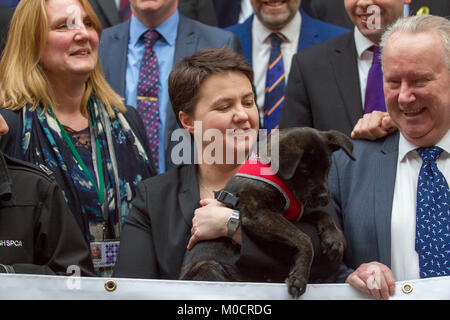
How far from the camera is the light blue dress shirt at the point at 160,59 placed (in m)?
3.55

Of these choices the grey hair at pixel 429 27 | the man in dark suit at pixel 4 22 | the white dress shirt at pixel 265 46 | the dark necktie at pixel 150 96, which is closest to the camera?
the grey hair at pixel 429 27

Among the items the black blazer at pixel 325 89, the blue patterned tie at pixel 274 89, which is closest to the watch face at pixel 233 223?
the black blazer at pixel 325 89

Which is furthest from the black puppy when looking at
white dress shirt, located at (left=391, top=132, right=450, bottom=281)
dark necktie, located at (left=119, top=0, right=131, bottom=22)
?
dark necktie, located at (left=119, top=0, right=131, bottom=22)

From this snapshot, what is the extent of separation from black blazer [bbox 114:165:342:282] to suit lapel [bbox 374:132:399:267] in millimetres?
653

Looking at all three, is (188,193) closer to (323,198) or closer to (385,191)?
(323,198)

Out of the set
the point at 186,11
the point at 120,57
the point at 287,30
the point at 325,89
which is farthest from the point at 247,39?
the point at 325,89

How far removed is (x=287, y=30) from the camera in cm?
396

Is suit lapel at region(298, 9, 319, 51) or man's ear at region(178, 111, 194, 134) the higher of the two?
suit lapel at region(298, 9, 319, 51)

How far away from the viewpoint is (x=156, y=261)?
2.50 meters

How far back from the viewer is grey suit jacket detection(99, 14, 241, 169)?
3.67 m

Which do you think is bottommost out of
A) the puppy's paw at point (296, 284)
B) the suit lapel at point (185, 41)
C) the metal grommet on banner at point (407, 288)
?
the metal grommet on banner at point (407, 288)

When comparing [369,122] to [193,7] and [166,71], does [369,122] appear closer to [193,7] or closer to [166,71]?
[166,71]

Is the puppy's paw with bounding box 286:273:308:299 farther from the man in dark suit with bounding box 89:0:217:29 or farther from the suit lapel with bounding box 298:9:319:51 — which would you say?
the man in dark suit with bounding box 89:0:217:29

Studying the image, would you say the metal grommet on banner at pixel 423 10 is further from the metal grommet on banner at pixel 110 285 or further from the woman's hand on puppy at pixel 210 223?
the metal grommet on banner at pixel 110 285
